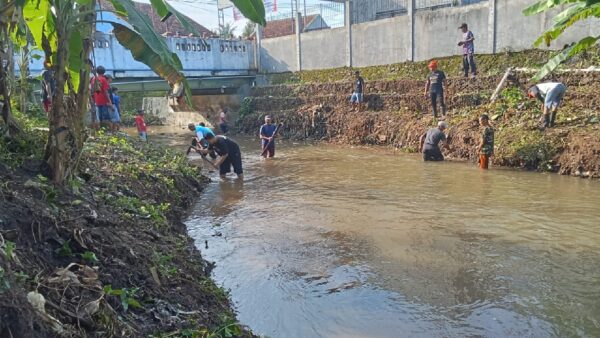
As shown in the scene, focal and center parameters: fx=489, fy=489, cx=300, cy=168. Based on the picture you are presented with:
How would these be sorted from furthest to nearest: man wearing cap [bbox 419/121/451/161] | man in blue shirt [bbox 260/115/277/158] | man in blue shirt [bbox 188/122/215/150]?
man in blue shirt [bbox 260/115/277/158]
man wearing cap [bbox 419/121/451/161]
man in blue shirt [bbox 188/122/215/150]

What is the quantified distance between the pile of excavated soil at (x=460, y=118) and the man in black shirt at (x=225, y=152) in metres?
6.22

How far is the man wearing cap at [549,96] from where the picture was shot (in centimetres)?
1210

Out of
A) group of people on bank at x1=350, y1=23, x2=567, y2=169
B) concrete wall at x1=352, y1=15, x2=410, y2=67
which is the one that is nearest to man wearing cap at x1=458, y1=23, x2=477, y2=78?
group of people on bank at x1=350, y1=23, x2=567, y2=169

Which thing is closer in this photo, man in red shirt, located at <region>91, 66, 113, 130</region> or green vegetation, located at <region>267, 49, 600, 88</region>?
man in red shirt, located at <region>91, 66, 113, 130</region>

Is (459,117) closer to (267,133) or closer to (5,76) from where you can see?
(267,133)

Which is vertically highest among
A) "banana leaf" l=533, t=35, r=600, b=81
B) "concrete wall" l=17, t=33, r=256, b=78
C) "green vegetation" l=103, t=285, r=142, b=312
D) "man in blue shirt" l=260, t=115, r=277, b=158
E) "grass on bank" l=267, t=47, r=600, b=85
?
"concrete wall" l=17, t=33, r=256, b=78

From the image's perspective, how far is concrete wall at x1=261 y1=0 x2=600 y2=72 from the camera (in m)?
16.5

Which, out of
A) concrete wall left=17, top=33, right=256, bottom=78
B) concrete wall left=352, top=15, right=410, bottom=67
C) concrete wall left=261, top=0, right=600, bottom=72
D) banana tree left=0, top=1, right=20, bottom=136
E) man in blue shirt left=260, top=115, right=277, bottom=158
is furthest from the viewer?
concrete wall left=352, top=15, right=410, bottom=67

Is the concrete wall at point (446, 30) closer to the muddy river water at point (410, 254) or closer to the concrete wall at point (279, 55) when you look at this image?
the concrete wall at point (279, 55)

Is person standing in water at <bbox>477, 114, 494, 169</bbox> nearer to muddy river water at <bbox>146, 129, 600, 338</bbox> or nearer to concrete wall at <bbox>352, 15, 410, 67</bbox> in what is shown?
muddy river water at <bbox>146, 129, 600, 338</bbox>

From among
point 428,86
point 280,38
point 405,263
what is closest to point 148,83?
point 280,38

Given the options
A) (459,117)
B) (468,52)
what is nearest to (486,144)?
(459,117)

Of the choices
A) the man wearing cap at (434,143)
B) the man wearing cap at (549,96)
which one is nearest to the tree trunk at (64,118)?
the man wearing cap at (434,143)

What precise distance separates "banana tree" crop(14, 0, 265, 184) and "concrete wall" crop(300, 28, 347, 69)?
18661 mm
